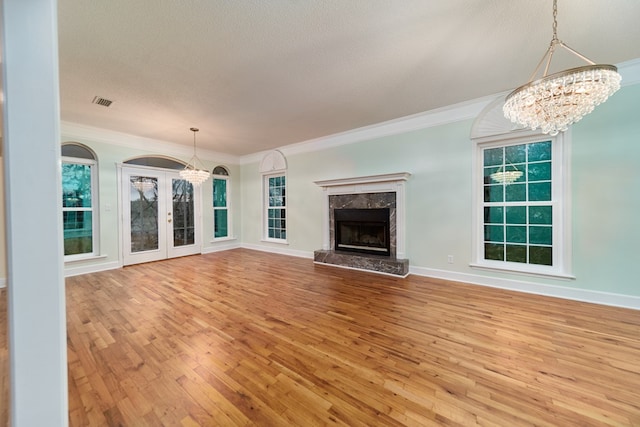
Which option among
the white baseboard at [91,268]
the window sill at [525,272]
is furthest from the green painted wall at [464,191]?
the white baseboard at [91,268]

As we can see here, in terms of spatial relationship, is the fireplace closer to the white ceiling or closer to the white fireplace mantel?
the white fireplace mantel

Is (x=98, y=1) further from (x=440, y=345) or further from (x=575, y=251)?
(x=575, y=251)

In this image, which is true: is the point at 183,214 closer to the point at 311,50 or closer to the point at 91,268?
the point at 91,268

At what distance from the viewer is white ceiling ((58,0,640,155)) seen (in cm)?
189

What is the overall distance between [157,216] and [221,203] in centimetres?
162

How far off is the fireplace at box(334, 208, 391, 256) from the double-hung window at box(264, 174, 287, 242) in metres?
1.74

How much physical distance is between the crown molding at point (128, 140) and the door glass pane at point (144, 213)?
0.70 meters

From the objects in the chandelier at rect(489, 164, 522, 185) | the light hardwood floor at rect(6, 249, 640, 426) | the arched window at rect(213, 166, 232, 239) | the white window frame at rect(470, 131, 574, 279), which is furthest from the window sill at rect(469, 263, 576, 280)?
the arched window at rect(213, 166, 232, 239)

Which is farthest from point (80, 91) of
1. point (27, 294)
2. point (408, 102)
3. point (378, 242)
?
point (378, 242)

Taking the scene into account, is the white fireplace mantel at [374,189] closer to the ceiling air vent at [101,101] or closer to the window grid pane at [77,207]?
the ceiling air vent at [101,101]

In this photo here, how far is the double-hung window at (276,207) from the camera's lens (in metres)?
6.13

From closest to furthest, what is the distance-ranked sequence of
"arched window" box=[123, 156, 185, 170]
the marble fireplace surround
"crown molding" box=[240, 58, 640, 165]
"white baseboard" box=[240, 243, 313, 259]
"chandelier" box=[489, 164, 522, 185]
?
"crown molding" box=[240, 58, 640, 165]
"chandelier" box=[489, 164, 522, 185]
the marble fireplace surround
"arched window" box=[123, 156, 185, 170]
"white baseboard" box=[240, 243, 313, 259]

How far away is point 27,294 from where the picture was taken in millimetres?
813

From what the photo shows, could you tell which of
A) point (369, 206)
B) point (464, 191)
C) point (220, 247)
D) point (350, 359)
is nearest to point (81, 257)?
point (220, 247)
